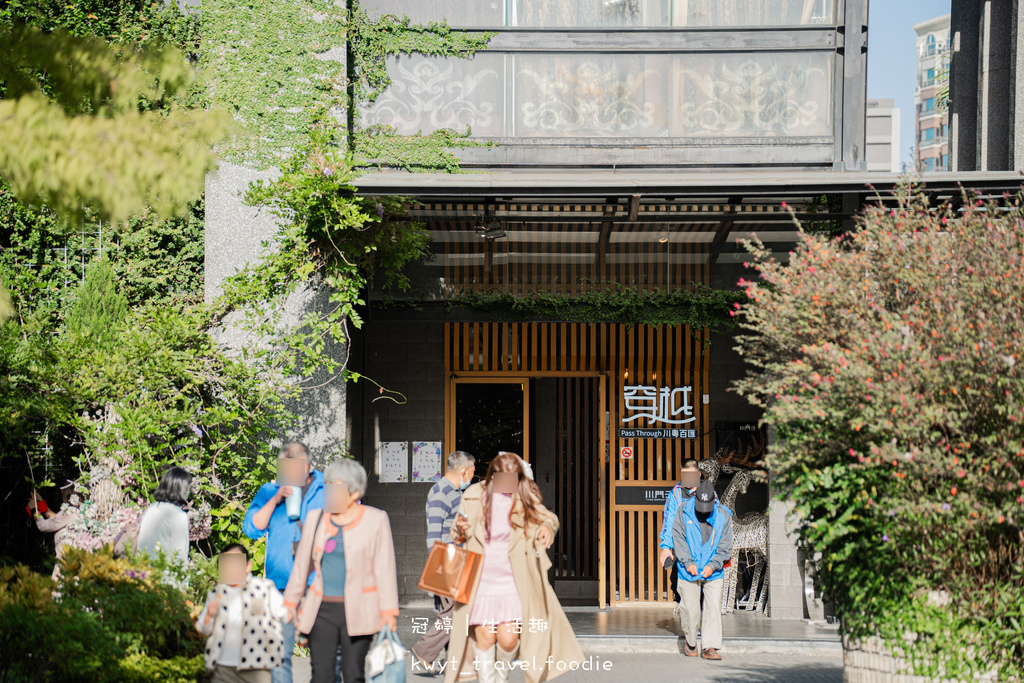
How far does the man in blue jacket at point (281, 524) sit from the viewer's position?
5773 mm

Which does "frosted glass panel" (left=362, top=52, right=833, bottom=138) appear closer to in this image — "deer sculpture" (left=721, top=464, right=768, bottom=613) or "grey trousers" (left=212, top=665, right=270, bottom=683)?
"deer sculpture" (left=721, top=464, right=768, bottom=613)

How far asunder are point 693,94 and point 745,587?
5.83 metres

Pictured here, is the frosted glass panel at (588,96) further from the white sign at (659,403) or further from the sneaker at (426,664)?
the sneaker at (426,664)

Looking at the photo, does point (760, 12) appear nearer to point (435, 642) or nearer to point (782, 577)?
point (782, 577)

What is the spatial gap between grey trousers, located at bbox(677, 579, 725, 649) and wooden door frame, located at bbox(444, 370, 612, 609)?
2.22 meters

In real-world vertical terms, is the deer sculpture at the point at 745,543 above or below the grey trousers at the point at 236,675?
below

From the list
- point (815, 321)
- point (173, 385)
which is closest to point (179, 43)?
point (173, 385)

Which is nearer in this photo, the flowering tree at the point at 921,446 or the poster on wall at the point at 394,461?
the flowering tree at the point at 921,446

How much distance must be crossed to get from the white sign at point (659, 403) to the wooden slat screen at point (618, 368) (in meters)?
0.08

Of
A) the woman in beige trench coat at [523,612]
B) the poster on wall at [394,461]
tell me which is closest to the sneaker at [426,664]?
the woman in beige trench coat at [523,612]

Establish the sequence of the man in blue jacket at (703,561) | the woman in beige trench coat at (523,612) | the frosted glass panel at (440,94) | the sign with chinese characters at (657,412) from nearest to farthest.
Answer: the woman in beige trench coat at (523,612) → the man in blue jacket at (703,561) → the frosted glass panel at (440,94) → the sign with chinese characters at (657,412)

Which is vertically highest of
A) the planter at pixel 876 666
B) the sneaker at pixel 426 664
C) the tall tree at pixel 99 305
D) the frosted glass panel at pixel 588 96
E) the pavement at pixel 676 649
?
the frosted glass panel at pixel 588 96

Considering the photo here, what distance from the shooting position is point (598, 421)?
10.9 meters

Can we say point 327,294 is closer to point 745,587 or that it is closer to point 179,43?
point 179,43
